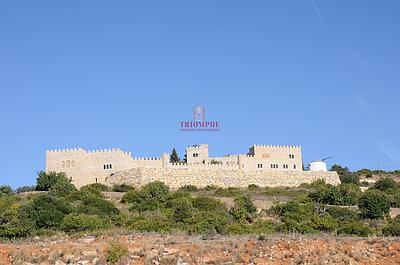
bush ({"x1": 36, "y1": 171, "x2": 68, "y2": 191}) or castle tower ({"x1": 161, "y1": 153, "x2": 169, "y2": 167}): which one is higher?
castle tower ({"x1": 161, "y1": 153, "x2": 169, "y2": 167})

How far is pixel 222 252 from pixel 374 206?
24498mm

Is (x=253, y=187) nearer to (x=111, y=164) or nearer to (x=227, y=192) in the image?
(x=227, y=192)

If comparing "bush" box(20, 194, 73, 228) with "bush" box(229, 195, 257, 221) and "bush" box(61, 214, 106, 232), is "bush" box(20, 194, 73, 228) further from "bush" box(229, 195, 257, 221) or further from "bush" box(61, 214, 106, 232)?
"bush" box(229, 195, 257, 221)

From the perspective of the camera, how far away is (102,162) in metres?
57.5

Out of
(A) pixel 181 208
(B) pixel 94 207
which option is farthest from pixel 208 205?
(B) pixel 94 207

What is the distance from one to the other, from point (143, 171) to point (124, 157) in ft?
7.79

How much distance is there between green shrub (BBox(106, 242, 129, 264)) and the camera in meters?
22.5

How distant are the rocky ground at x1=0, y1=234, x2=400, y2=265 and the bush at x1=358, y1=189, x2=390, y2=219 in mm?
20440

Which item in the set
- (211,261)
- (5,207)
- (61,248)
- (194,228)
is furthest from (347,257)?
(5,207)

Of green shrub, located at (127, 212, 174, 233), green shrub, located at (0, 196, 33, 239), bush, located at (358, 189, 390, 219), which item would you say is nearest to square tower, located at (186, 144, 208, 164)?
bush, located at (358, 189, 390, 219)

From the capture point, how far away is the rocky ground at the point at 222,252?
22.4 metres

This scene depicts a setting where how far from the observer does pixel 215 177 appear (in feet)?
194

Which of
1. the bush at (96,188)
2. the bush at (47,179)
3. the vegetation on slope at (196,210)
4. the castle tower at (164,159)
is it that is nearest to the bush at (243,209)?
the vegetation on slope at (196,210)

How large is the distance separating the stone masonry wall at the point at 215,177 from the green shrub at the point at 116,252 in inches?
1288
